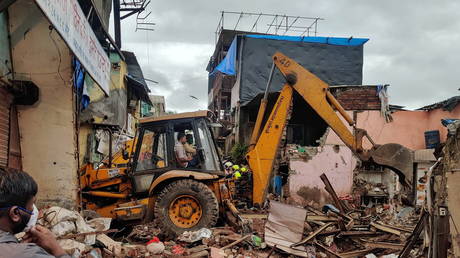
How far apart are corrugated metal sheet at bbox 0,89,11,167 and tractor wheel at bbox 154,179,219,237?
8.17ft

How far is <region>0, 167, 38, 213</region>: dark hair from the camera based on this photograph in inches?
62.6

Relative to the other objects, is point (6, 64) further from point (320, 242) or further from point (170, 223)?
point (320, 242)

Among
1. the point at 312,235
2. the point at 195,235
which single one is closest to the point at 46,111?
the point at 195,235

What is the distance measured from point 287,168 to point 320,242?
25.2 ft

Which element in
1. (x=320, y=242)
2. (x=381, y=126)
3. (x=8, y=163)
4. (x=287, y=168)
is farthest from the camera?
(x=381, y=126)

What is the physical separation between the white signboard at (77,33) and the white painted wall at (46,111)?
1.53 ft

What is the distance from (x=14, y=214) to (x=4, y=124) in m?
3.96

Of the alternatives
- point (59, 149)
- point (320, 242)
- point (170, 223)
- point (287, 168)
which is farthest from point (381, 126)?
point (59, 149)

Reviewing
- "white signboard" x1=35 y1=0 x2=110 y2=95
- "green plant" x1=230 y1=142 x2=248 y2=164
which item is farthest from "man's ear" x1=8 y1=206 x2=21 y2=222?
"green plant" x1=230 y1=142 x2=248 y2=164

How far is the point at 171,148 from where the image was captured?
6.69 meters

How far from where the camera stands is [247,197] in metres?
8.23

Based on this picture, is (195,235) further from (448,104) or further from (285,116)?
(448,104)

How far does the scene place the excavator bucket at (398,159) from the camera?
18.9 ft

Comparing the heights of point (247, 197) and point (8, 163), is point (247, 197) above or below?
below
